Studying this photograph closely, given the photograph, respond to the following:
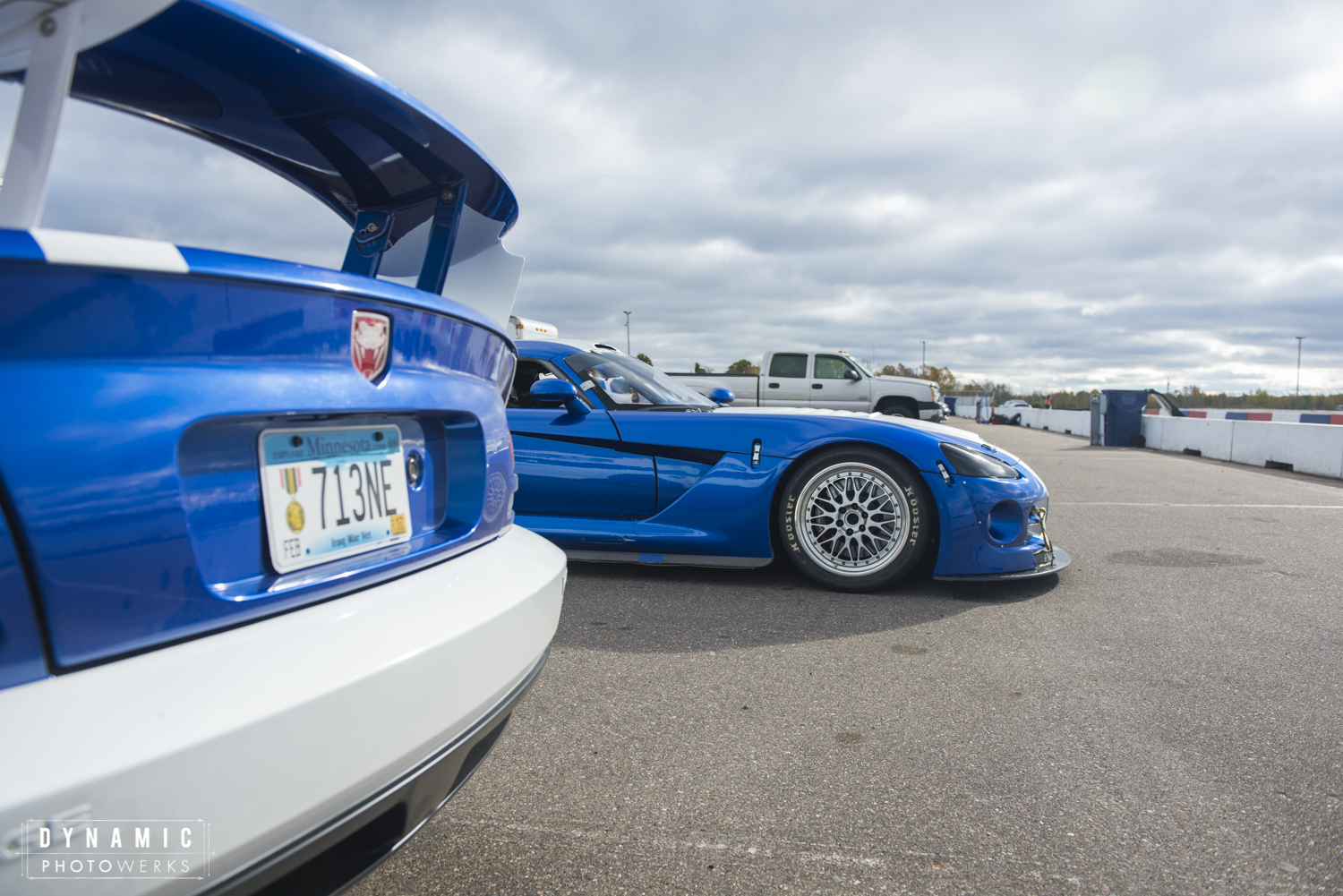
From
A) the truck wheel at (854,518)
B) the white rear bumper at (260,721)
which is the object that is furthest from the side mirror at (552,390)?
the white rear bumper at (260,721)

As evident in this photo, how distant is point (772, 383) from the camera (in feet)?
53.8

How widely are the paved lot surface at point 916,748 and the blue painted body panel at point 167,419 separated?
85 cm

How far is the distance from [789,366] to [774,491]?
12.9 meters

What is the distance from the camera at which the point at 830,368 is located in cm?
1634

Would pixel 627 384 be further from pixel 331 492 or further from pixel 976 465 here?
pixel 331 492

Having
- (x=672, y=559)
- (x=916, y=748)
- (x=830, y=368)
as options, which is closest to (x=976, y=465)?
(x=672, y=559)

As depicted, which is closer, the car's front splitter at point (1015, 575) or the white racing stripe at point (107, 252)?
the white racing stripe at point (107, 252)

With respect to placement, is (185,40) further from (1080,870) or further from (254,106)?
(1080,870)

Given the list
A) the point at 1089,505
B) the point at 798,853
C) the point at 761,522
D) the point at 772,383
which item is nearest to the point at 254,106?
the point at 798,853

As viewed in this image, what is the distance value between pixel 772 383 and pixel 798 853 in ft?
49.3

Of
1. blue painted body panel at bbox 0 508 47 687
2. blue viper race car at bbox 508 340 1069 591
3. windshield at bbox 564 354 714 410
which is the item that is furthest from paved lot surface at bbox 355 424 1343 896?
windshield at bbox 564 354 714 410

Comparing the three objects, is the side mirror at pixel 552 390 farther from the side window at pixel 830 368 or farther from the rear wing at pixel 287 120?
the side window at pixel 830 368

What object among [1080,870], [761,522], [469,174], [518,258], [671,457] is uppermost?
[469,174]

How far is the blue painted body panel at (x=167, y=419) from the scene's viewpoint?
0.91 m
